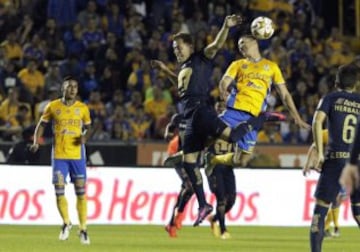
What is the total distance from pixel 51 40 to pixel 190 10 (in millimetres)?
3496

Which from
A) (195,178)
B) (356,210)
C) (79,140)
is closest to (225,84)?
(195,178)

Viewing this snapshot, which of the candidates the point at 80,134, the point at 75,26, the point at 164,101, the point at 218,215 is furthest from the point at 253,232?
the point at 75,26

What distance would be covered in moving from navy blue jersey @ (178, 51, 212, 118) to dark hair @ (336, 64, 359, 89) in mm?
4390

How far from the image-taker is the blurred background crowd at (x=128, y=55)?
27.0 meters

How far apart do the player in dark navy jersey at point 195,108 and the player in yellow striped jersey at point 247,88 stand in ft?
0.95

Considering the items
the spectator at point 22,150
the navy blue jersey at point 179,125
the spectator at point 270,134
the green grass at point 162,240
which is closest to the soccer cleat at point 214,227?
the green grass at point 162,240

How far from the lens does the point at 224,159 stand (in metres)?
18.5

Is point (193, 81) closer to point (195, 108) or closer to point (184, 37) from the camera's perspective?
point (195, 108)

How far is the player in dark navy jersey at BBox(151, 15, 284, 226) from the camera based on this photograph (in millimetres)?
17297

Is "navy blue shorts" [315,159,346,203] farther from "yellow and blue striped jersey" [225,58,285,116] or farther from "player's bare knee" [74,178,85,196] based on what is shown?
"player's bare knee" [74,178,85,196]

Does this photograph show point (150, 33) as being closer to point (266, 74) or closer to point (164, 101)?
point (164, 101)

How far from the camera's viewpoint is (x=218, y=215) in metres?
19.3

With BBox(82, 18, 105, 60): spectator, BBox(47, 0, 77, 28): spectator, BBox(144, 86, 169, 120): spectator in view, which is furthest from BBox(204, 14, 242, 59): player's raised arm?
BBox(47, 0, 77, 28): spectator

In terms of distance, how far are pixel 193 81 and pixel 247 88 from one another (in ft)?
2.71
